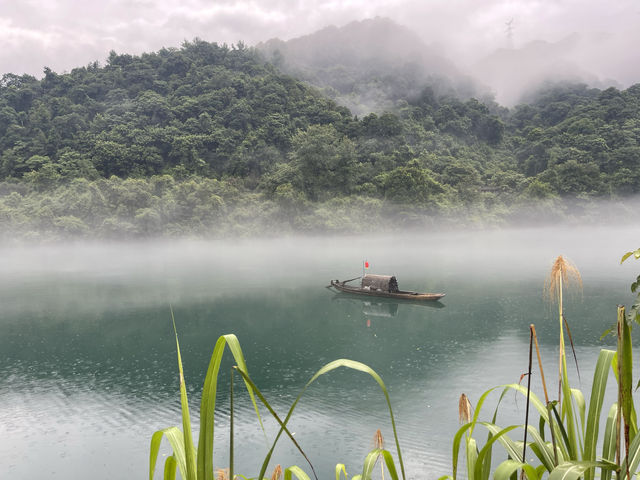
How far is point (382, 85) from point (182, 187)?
4630 cm

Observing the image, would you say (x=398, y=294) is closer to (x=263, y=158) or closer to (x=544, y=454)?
(x=544, y=454)

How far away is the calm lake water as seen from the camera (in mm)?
8609

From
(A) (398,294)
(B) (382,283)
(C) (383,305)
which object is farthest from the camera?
(C) (383,305)

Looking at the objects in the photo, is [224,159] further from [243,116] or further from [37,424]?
[37,424]

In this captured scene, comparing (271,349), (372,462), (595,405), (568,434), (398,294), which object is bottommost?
(271,349)

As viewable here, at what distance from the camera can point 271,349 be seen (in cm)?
1418

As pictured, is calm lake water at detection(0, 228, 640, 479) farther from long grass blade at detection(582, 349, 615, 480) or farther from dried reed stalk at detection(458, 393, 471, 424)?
long grass blade at detection(582, 349, 615, 480)

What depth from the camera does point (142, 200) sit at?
1597 inches

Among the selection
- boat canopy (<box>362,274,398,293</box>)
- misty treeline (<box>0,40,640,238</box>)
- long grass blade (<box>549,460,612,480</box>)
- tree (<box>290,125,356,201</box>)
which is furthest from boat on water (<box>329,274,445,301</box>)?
tree (<box>290,125,356,201</box>)

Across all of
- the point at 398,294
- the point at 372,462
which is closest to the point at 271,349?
the point at 398,294

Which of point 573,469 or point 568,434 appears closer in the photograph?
point 573,469

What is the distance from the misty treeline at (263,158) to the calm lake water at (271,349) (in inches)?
369

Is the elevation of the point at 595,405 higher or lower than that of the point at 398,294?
higher

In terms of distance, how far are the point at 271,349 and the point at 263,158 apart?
34828mm
